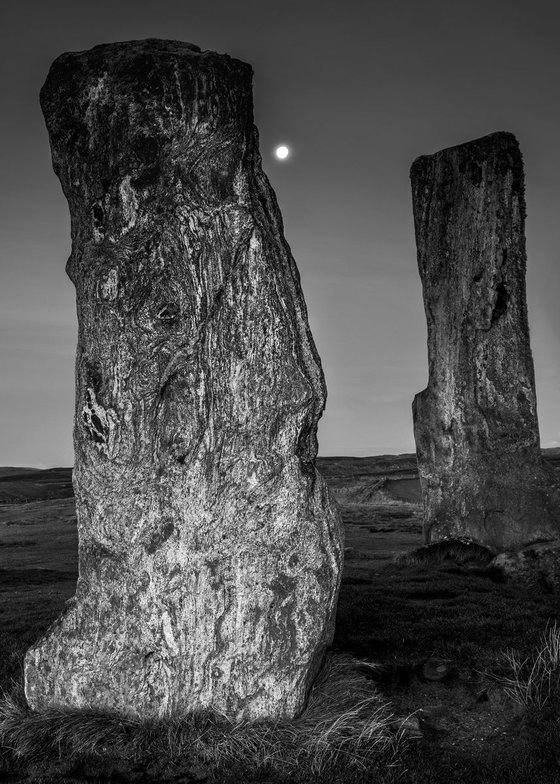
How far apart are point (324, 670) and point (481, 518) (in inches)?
454

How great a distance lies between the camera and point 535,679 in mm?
8383

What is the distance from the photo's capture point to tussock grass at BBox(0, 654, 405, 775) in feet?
21.8

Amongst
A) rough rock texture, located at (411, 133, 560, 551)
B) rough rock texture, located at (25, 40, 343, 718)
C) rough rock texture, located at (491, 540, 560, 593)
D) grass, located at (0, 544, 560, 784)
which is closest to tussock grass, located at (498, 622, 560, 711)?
grass, located at (0, 544, 560, 784)

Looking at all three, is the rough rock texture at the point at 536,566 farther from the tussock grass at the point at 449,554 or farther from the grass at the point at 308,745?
the grass at the point at 308,745

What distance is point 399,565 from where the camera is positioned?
60.3 feet

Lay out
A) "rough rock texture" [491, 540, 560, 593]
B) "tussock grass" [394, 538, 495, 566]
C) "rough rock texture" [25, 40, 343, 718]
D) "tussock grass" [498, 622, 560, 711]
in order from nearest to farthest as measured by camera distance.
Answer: "rough rock texture" [25, 40, 343, 718], "tussock grass" [498, 622, 560, 711], "rough rock texture" [491, 540, 560, 593], "tussock grass" [394, 538, 495, 566]

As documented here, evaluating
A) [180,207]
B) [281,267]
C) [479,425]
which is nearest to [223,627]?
[281,267]

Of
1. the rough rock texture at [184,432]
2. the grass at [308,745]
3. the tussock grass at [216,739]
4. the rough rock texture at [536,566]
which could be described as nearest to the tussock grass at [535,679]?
the grass at [308,745]

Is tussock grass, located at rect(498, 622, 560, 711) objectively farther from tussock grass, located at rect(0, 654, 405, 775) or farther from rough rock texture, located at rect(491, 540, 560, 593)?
rough rock texture, located at rect(491, 540, 560, 593)

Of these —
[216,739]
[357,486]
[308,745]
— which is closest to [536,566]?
[308,745]

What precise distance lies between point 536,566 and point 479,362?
636cm

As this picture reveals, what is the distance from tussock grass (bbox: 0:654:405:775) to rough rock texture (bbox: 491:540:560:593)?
8415mm

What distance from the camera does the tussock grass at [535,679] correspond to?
7.93m

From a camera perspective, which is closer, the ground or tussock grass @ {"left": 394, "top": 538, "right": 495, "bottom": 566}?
the ground
